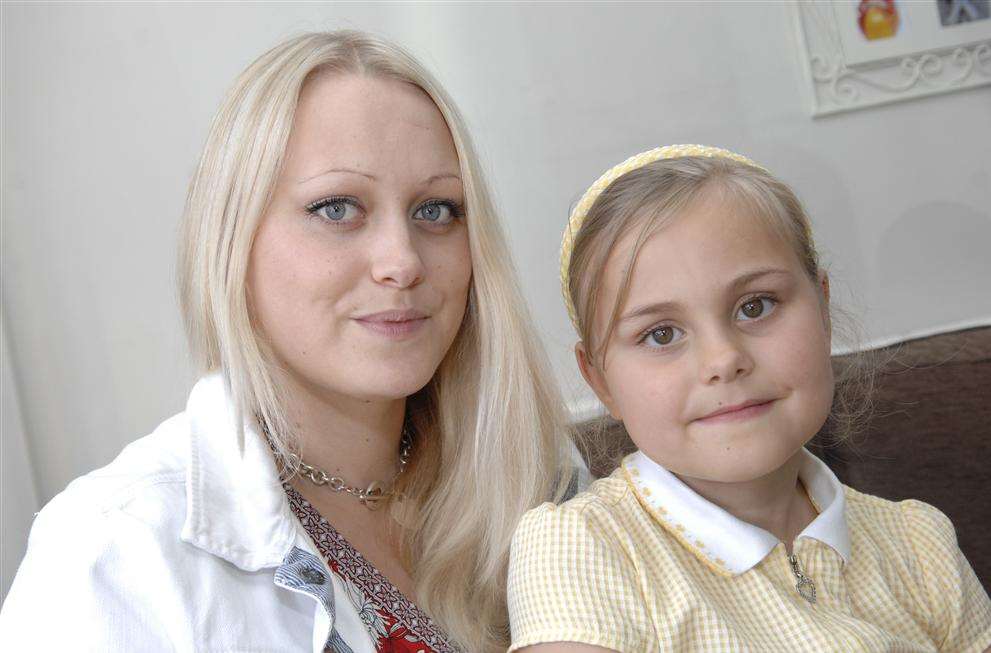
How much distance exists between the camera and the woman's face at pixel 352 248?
145 cm

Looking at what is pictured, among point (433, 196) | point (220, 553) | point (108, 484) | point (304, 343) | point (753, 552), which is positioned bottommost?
point (753, 552)

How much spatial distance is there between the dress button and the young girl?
0.24m

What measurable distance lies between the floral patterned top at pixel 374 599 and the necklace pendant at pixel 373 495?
0.13 m

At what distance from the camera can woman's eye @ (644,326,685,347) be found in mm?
1263

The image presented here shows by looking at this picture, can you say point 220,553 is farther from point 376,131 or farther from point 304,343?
point 376,131

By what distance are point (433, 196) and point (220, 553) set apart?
560 millimetres

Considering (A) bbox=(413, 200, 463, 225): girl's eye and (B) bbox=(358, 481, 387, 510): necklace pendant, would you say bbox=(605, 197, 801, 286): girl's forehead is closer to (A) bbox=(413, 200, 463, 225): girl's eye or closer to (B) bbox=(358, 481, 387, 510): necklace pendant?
(A) bbox=(413, 200, 463, 225): girl's eye

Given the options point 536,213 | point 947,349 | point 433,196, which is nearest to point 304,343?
point 433,196

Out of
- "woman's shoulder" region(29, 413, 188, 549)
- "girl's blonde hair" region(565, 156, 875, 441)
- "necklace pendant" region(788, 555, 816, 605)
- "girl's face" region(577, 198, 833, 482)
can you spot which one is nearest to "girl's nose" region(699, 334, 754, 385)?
"girl's face" region(577, 198, 833, 482)

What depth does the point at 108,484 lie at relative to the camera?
4.26 feet

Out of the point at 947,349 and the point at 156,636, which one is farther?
the point at 947,349

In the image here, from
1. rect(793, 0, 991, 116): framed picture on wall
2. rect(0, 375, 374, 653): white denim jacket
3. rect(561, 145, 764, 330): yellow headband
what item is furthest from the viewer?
rect(793, 0, 991, 116): framed picture on wall

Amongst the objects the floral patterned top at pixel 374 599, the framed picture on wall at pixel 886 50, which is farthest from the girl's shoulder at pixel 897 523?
the framed picture on wall at pixel 886 50

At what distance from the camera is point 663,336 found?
50.1 inches
